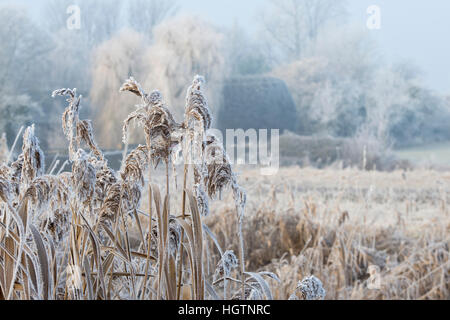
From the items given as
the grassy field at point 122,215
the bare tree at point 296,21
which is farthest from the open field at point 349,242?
the bare tree at point 296,21

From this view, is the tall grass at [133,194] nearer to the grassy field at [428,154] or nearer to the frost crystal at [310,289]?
the frost crystal at [310,289]

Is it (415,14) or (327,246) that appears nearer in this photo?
(327,246)

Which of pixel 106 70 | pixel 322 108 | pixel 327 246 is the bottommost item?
pixel 327 246

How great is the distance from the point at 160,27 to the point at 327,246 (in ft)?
6.10

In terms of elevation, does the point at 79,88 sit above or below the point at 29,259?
above

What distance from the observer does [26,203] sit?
0.32 metres

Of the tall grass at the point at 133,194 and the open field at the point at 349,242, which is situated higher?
the tall grass at the point at 133,194

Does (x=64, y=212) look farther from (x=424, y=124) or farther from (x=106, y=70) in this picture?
(x=424, y=124)

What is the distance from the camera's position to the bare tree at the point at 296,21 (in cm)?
321

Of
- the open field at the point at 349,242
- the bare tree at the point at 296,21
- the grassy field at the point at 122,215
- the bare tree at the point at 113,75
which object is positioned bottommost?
the open field at the point at 349,242

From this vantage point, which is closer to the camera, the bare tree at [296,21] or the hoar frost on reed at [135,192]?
the hoar frost on reed at [135,192]

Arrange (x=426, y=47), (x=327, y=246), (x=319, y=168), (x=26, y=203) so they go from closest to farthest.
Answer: (x=26, y=203), (x=327, y=246), (x=319, y=168), (x=426, y=47)

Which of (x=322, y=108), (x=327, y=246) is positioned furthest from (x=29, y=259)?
(x=322, y=108)

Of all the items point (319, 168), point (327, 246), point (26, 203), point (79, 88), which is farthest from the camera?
point (79, 88)
